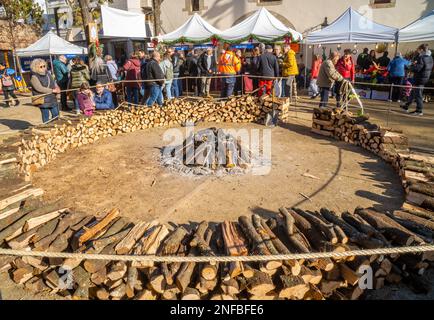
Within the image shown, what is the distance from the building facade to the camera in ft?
56.0

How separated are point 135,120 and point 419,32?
1018 cm

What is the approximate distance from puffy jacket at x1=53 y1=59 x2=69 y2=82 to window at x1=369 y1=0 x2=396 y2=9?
15.6m

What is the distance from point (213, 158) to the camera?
6824 mm

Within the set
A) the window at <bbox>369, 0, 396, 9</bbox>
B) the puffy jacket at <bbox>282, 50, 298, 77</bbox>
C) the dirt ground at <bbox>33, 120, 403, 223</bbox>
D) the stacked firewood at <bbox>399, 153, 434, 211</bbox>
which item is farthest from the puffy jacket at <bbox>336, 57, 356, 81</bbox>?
the window at <bbox>369, 0, 396, 9</bbox>

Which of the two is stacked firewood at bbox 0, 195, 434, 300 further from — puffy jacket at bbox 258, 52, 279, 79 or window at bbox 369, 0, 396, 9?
window at bbox 369, 0, 396, 9

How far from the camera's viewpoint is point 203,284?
300 centimetres

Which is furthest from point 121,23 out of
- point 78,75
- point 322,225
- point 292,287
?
point 292,287

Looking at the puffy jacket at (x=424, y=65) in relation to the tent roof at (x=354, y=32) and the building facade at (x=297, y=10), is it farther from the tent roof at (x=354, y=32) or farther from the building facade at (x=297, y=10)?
the building facade at (x=297, y=10)

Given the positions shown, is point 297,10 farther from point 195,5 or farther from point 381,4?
point 195,5

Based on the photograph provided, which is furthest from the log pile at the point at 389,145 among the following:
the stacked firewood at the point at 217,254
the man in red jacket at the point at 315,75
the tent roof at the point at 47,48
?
the tent roof at the point at 47,48

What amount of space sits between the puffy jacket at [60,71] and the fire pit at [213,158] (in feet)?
21.0

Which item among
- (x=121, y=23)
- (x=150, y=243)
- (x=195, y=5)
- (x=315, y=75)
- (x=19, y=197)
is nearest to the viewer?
(x=150, y=243)
